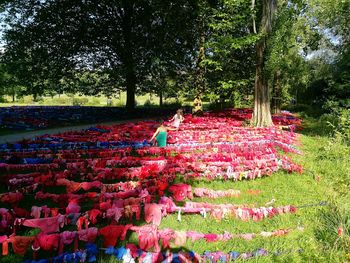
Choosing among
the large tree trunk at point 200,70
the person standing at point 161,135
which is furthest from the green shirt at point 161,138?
the large tree trunk at point 200,70

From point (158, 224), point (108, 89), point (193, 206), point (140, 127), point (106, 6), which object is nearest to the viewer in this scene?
point (158, 224)

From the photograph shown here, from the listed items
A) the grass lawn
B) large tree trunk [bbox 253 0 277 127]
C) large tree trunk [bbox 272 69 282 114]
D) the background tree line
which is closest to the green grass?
the grass lawn

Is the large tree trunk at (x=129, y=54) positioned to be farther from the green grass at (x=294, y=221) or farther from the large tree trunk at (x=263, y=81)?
the green grass at (x=294, y=221)

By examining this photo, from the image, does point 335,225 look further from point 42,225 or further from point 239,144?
point 239,144

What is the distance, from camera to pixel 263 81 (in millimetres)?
19156

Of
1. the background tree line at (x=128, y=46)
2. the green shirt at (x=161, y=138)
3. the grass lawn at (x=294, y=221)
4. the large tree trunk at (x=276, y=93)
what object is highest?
the background tree line at (x=128, y=46)

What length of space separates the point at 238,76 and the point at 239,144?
21781 mm

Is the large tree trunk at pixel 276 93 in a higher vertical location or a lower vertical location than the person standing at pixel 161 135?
higher

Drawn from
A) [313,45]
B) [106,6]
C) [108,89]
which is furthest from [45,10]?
[313,45]

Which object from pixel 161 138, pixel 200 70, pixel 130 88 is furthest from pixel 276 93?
pixel 161 138

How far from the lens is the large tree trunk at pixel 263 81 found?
18.6 metres

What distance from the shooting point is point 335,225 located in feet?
18.2

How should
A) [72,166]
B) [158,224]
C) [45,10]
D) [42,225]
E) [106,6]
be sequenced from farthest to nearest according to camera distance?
[106,6] < [45,10] < [72,166] < [158,224] < [42,225]

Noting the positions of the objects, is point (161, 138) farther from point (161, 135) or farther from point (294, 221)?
point (294, 221)
